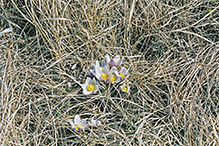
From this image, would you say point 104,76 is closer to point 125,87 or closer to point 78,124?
point 125,87

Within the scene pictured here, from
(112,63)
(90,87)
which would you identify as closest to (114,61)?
(112,63)

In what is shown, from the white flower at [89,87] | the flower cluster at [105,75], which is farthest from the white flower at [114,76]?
the white flower at [89,87]

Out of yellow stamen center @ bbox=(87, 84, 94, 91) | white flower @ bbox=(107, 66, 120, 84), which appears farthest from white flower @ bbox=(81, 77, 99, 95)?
white flower @ bbox=(107, 66, 120, 84)

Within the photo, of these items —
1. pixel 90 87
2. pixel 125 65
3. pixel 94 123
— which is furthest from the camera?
pixel 125 65

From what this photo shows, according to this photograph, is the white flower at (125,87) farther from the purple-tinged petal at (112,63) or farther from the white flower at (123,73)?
the purple-tinged petal at (112,63)

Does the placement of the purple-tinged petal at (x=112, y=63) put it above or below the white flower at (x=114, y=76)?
above

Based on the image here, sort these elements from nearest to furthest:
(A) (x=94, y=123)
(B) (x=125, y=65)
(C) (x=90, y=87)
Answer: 1. (A) (x=94, y=123)
2. (C) (x=90, y=87)
3. (B) (x=125, y=65)

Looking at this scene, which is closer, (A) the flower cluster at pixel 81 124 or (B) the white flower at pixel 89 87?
(A) the flower cluster at pixel 81 124
